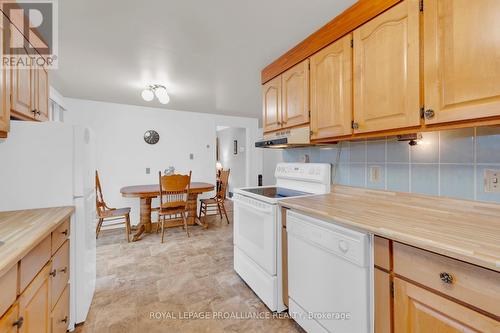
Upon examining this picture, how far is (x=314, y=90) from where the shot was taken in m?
1.82

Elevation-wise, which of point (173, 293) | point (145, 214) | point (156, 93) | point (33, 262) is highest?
point (156, 93)

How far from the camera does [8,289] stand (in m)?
0.81

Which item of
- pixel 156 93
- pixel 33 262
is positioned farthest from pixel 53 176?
pixel 156 93

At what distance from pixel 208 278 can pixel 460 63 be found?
8.03 feet

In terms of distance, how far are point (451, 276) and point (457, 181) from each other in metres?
0.74

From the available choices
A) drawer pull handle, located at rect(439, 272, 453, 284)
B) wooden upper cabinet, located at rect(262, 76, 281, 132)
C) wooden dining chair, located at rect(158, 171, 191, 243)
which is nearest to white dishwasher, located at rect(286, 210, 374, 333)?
drawer pull handle, located at rect(439, 272, 453, 284)

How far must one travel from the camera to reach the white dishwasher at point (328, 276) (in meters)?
1.07

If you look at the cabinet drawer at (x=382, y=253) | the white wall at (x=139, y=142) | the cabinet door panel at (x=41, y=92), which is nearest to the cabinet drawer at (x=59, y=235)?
the cabinet door panel at (x=41, y=92)

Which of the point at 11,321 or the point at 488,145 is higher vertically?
the point at 488,145

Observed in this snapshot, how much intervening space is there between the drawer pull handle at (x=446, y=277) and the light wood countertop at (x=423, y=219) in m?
0.08

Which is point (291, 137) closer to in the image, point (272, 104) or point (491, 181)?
point (272, 104)

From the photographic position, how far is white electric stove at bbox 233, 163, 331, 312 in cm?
168

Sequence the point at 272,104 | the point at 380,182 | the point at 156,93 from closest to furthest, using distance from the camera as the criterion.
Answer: the point at 380,182 → the point at 272,104 → the point at 156,93

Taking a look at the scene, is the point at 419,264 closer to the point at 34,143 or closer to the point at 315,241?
the point at 315,241
